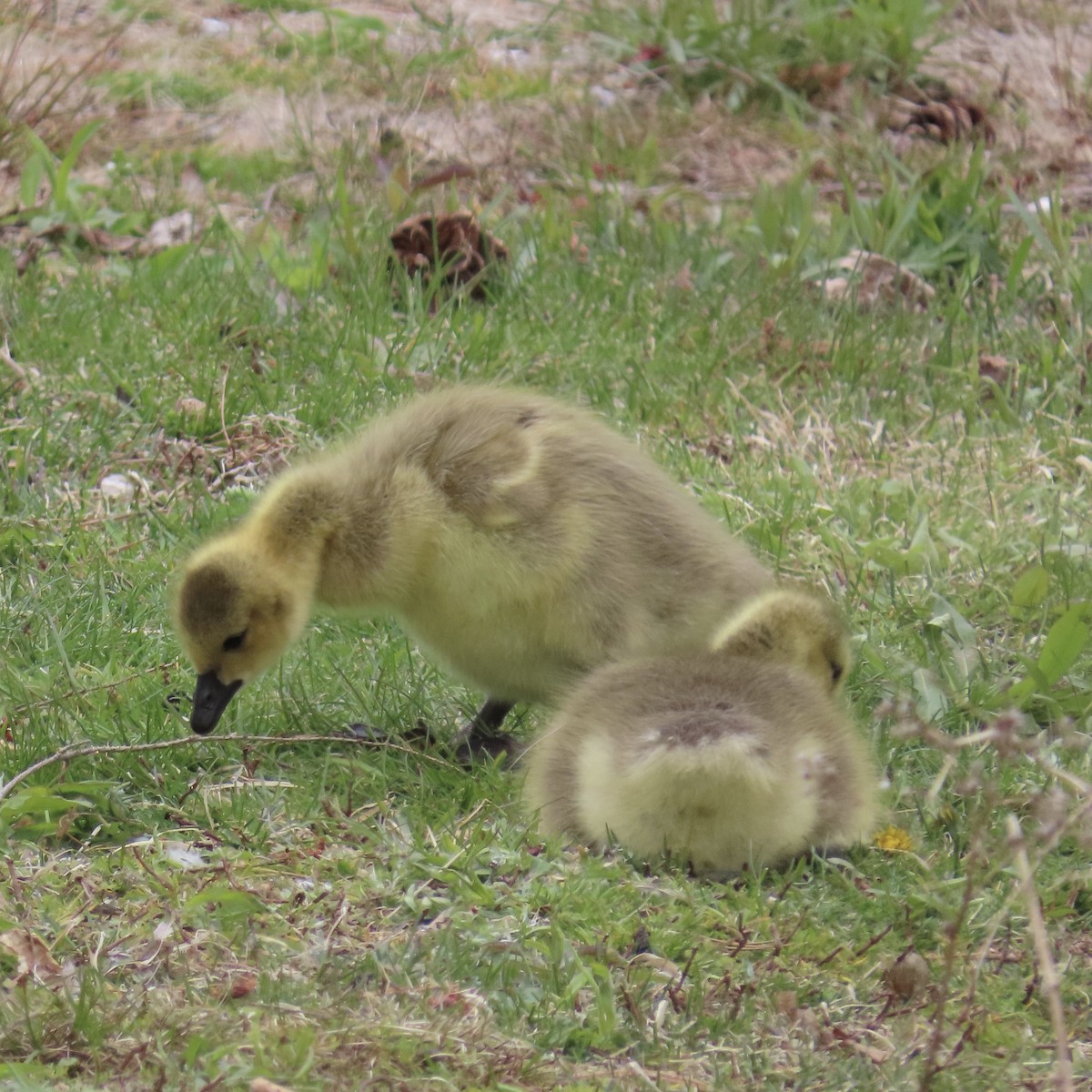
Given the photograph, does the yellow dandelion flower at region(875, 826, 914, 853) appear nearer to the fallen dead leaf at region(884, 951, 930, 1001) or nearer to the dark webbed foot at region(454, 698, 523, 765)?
the fallen dead leaf at region(884, 951, 930, 1001)

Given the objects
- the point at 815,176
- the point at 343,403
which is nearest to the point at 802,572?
the point at 343,403

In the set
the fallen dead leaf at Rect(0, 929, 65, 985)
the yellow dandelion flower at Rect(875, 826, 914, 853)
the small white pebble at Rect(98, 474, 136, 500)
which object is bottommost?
the small white pebble at Rect(98, 474, 136, 500)

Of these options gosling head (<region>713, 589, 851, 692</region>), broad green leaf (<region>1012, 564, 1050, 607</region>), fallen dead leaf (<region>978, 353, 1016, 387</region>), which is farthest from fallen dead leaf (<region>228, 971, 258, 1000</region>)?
fallen dead leaf (<region>978, 353, 1016, 387</region>)

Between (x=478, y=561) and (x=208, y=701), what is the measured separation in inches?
23.4

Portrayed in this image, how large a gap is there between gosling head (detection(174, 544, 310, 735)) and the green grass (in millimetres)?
164

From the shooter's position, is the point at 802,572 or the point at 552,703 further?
the point at 802,572

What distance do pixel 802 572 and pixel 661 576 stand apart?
1.03 meters

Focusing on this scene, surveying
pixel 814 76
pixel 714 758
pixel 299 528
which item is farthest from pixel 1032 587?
pixel 814 76

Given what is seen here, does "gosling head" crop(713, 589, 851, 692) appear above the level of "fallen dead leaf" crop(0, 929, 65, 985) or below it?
above

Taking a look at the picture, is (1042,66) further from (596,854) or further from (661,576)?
(596,854)

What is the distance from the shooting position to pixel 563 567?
3.40 metres

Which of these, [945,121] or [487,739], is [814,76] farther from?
[487,739]

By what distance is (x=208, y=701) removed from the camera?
3354 millimetres

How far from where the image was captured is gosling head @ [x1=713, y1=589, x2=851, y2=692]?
133 inches
